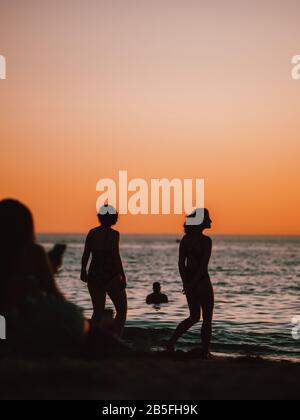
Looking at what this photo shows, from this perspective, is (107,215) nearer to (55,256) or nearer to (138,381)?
(55,256)

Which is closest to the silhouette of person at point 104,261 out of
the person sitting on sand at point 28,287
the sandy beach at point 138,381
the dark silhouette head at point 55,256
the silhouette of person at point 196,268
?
the silhouette of person at point 196,268

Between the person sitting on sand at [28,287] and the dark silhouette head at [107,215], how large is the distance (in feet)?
12.4

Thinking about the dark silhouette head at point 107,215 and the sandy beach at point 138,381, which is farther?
the dark silhouette head at point 107,215

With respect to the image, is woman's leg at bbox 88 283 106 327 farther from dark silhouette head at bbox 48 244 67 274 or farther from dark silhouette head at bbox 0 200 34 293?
dark silhouette head at bbox 0 200 34 293

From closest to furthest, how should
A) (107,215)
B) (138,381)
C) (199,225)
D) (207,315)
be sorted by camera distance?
(138,381) → (199,225) → (207,315) → (107,215)

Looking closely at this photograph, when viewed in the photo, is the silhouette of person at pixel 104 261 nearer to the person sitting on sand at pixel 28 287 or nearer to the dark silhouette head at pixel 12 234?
the person sitting on sand at pixel 28 287

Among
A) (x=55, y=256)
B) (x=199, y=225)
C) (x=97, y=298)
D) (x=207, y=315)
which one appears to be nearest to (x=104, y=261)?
(x=97, y=298)

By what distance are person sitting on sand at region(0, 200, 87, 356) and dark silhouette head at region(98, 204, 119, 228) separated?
12.4 ft

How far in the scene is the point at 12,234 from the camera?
633 centimetres

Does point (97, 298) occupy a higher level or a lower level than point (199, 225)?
lower

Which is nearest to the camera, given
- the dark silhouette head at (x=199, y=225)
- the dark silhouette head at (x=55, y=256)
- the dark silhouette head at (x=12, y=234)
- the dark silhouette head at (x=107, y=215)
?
the dark silhouette head at (x=12, y=234)

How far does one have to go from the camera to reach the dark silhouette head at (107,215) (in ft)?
33.8

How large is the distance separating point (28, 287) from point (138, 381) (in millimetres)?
1412
